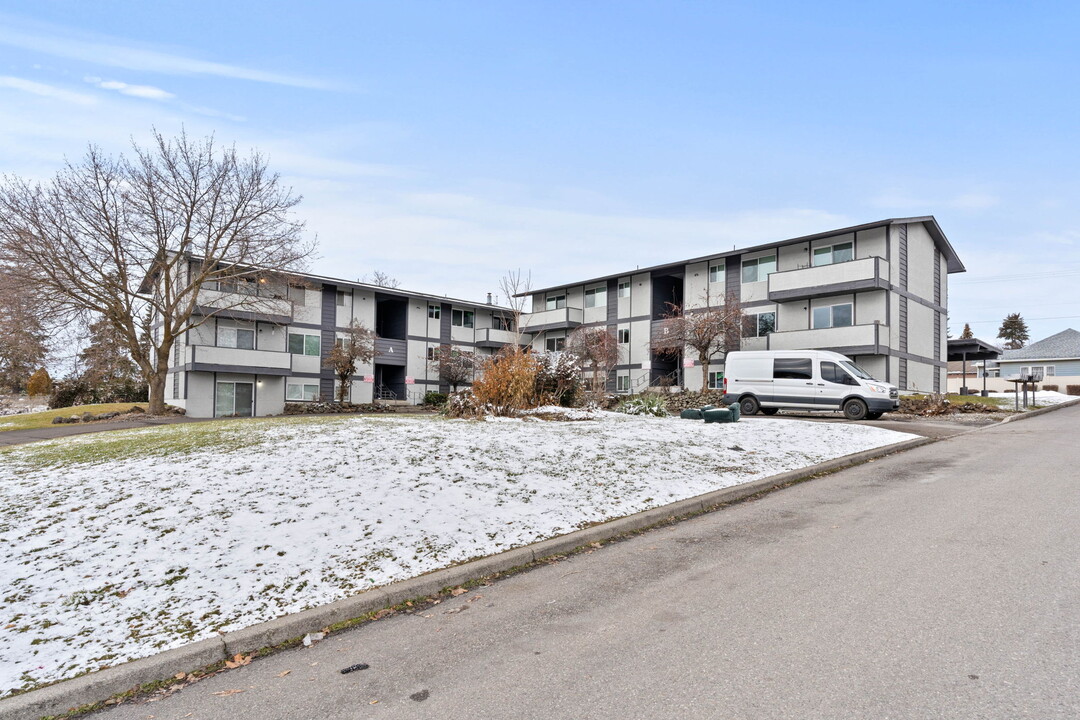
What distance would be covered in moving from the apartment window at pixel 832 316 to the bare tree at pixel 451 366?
18.9 m

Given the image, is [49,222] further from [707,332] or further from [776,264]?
[776,264]

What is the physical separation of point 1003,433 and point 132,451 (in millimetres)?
18421

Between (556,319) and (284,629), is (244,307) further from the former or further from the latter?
(284,629)

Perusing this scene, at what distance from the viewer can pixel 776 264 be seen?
100.0 feet

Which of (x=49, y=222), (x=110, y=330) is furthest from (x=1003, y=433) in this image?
(x=110, y=330)

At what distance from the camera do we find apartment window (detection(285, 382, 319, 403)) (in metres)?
34.3

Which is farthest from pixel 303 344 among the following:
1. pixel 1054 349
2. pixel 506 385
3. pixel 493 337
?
pixel 1054 349

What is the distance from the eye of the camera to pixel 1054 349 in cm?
5475

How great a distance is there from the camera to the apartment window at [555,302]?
40900 millimetres

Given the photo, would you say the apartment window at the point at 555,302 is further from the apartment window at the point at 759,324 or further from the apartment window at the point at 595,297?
the apartment window at the point at 759,324

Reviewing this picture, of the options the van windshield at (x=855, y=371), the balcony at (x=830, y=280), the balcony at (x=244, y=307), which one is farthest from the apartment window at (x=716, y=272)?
the balcony at (x=244, y=307)

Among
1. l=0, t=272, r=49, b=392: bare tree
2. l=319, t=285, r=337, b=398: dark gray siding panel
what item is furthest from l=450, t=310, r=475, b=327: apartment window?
l=0, t=272, r=49, b=392: bare tree

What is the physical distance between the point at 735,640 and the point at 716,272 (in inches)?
1234

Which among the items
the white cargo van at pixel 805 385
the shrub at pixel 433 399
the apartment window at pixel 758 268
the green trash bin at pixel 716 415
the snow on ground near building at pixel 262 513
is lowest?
the shrub at pixel 433 399
